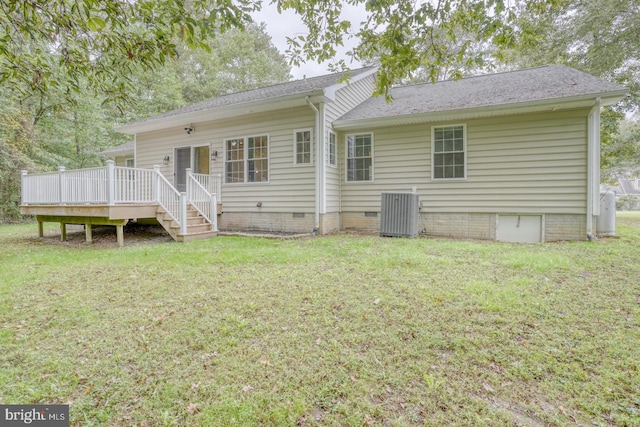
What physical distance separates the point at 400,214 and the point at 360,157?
2199 mm

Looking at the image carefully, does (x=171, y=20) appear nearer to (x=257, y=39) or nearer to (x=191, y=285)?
(x=191, y=285)

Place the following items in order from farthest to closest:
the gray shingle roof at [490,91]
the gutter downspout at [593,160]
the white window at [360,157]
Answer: the white window at [360,157] < the gray shingle roof at [490,91] < the gutter downspout at [593,160]

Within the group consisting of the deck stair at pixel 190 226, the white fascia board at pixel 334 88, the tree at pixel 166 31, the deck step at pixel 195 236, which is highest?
the white fascia board at pixel 334 88

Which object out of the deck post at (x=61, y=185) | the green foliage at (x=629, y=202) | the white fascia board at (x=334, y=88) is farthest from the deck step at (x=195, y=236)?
the green foliage at (x=629, y=202)

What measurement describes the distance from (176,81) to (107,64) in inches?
660

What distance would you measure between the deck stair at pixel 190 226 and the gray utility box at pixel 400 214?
442 centimetres

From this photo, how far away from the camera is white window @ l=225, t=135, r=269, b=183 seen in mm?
8836

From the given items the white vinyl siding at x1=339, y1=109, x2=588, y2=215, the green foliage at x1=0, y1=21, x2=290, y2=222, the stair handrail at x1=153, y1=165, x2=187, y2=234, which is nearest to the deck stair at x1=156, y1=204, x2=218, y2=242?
the stair handrail at x1=153, y1=165, x2=187, y2=234

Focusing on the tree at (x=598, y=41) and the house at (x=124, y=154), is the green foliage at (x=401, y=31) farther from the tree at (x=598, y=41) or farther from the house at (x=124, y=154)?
the house at (x=124, y=154)

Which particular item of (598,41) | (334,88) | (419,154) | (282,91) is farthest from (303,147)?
(598,41)

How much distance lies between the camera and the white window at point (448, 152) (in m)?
7.47

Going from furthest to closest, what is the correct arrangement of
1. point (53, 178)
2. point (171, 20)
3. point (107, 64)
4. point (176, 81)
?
point (176, 81) → point (53, 178) → point (107, 64) → point (171, 20)

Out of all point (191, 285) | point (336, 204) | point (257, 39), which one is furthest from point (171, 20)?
point (257, 39)

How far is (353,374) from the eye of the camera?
2.08 metres
